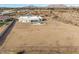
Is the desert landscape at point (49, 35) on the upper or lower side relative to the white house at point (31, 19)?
lower

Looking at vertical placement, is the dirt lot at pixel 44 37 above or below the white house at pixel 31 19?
below

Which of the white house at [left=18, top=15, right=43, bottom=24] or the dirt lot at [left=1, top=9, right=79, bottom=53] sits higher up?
the white house at [left=18, top=15, right=43, bottom=24]

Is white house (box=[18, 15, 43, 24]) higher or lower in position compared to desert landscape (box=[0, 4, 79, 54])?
higher

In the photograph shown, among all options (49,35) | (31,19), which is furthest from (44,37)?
(31,19)

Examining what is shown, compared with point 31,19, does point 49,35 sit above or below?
below

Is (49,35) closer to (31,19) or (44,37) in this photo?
(44,37)

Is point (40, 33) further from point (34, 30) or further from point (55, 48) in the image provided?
point (55, 48)
